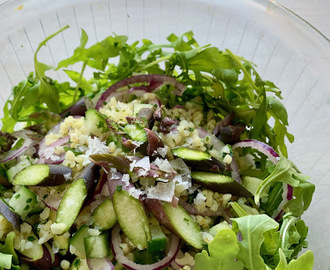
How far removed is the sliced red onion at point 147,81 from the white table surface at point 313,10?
32.5 inches

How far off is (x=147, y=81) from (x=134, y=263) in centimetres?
56

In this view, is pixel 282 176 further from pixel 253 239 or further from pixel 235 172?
pixel 253 239

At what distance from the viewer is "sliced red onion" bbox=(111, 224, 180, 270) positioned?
87 cm

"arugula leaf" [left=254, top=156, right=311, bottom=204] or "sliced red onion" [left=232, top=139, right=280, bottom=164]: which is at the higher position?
"arugula leaf" [left=254, top=156, right=311, bottom=204]

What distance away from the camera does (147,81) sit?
4.08 ft

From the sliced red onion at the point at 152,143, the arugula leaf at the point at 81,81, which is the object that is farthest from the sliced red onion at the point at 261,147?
the arugula leaf at the point at 81,81

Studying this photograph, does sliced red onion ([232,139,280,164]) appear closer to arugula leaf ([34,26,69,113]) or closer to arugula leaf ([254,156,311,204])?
arugula leaf ([254,156,311,204])

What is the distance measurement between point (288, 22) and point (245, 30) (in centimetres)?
14

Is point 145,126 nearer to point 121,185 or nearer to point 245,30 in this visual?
point 121,185

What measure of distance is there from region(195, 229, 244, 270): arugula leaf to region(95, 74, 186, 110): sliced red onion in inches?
21.1

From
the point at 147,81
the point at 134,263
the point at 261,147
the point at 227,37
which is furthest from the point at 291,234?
the point at 227,37

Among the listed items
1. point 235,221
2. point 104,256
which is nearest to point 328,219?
point 235,221

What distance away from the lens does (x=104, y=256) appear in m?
0.88

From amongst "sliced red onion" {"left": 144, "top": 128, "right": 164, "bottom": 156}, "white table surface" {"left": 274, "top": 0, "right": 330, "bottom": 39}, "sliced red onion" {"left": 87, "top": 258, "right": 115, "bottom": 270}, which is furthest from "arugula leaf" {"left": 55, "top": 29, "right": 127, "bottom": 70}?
"white table surface" {"left": 274, "top": 0, "right": 330, "bottom": 39}
